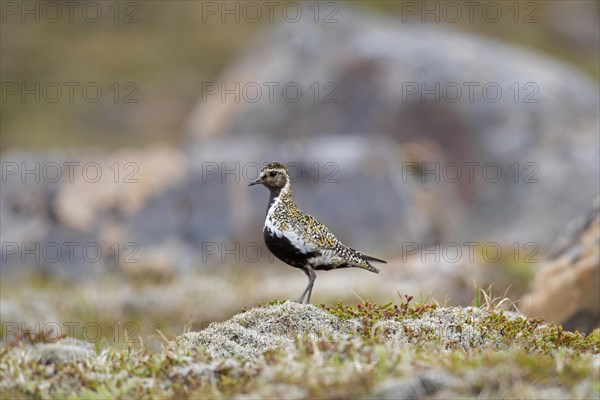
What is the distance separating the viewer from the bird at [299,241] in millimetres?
9328

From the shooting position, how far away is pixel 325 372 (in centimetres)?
621

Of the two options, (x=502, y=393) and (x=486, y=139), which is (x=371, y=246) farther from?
(x=502, y=393)

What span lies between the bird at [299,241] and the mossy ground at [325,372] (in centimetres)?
145

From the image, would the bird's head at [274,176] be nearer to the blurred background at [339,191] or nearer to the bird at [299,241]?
the bird at [299,241]

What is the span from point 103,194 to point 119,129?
1501 inches

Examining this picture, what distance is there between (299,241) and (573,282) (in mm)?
4797

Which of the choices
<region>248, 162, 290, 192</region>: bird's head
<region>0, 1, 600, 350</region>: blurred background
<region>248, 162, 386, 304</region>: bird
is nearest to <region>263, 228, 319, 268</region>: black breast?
<region>248, 162, 386, 304</region>: bird

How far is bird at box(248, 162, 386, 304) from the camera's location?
933 cm

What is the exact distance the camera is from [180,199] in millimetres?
21125

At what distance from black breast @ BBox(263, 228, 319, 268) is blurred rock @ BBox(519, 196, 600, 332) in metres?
3.64

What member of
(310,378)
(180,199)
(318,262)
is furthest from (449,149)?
(310,378)

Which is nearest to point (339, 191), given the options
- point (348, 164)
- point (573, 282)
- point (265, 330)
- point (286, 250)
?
point (348, 164)

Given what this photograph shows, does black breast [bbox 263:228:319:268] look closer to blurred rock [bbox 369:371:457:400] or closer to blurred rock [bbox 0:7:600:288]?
blurred rock [bbox 369:371:457:400]

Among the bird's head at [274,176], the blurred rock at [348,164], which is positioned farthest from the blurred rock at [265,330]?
the blurred rock at [348,164]
